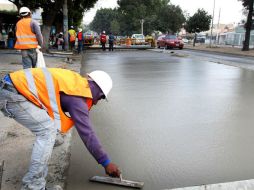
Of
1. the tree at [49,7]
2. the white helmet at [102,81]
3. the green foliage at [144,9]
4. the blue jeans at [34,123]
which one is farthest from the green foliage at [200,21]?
the blue jeans at [34,123]

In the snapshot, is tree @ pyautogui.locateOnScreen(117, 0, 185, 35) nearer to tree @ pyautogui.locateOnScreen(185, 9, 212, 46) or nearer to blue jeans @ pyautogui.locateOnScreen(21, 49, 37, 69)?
tree @ pyautogui.locateOnScreen(185, 9, 212, 46)

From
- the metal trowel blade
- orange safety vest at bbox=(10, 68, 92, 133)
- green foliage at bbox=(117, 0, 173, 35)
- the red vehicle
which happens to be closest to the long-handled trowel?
the metal trowel blade

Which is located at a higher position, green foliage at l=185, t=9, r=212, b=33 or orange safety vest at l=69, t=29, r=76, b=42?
green foliage at l=185, t=9, r=212, b=33

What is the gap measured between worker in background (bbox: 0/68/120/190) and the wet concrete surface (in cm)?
58

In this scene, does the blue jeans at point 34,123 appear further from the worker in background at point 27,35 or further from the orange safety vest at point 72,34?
the orange safety vest at point 72,34

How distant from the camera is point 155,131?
523 centimetres

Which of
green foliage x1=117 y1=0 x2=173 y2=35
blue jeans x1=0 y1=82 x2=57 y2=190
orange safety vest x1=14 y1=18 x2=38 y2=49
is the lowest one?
blue jeans x1=0 y1=82 x2=57 y2=190

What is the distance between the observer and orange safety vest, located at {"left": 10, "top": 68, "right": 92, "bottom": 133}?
2.89 m

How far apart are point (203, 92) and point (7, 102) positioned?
6.20 meters

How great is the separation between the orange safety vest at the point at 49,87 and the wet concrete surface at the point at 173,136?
37.5 inches

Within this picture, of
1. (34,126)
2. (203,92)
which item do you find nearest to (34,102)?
(34,126)

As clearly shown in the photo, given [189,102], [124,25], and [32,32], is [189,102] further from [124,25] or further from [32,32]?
[124,25]

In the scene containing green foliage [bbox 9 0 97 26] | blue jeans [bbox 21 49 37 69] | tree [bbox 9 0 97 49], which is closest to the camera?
blue jeans [bbox 21 49 37 69]

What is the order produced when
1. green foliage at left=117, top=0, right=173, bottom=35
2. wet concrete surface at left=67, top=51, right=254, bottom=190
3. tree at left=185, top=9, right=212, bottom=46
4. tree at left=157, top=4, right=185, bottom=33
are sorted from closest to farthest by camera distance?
wet concrete surface at left=67, top=51, right=254, bottom=190, tree at left=185, top=9, right=212, bottom=46, tree at left=157, top=4, right=185, bottom=33, green foliage at left=117, top=0, right=173, bottom=35
